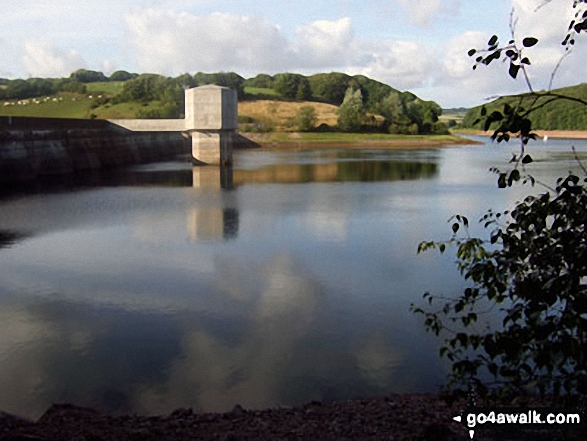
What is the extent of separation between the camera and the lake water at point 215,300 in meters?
9.42

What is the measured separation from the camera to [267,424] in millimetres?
7488

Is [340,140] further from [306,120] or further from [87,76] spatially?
[87,76]

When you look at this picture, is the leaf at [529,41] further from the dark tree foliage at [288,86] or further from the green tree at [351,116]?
the dark tree foliage at [288,86]

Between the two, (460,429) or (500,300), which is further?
(460,429)

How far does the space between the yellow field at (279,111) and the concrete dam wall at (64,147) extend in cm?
5434

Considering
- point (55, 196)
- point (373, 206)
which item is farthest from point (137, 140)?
point (373, 206)

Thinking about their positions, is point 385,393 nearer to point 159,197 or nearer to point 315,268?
point 315,268

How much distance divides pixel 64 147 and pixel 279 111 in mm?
86363

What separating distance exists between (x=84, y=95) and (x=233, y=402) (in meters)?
123

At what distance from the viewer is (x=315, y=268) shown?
16.8m

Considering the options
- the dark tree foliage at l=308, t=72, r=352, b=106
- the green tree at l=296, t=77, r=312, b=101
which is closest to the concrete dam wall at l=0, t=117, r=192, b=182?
the green tree at l=296, t=77, r=312, b=101

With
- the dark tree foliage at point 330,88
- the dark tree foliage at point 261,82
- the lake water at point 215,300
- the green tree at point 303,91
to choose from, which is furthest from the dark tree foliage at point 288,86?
the lake water at point 215,300

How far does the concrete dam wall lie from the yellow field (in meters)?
54.3

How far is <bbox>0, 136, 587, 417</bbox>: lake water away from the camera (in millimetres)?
9422
